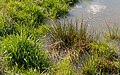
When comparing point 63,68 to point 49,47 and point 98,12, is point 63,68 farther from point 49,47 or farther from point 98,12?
point 98,12

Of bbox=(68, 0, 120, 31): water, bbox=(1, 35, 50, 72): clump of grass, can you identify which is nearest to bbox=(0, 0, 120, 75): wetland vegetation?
bbox=(1, 35, 50, 72): clump of grass

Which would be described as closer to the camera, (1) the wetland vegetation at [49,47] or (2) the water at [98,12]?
(1) the wetland vegetation at [49,47]

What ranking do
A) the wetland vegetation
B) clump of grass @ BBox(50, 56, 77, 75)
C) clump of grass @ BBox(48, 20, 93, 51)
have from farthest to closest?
clump of grass @ BBox(48, 20, 93, 51) → the wetland vegetation → clump of grass @ BBox(50, 56, 77, 75)

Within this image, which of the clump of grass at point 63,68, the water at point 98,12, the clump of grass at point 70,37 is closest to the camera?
the clump of grass at point 63,68

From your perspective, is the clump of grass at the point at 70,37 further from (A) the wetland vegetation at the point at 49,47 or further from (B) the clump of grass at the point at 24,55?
(B) the clump of grass at the point at 24,55

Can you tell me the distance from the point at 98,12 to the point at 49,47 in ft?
5.61

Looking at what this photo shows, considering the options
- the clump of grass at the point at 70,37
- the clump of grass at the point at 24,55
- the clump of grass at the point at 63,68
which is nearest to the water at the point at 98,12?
the clump of grass at the point at 70,37

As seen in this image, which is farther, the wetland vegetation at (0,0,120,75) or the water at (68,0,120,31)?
the water at (68,0,120,31)

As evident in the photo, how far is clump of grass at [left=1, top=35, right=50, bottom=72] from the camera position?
14.2 ft

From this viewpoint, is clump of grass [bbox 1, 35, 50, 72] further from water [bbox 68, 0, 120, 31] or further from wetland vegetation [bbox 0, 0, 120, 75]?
water [bbox 68, 0, 120, 31]

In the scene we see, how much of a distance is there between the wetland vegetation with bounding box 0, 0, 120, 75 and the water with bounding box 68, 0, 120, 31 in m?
0.33

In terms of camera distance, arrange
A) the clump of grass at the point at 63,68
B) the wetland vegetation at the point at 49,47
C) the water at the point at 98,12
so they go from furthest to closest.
Answer: the water at the point at 98,12, the wetland vegetation at the point at 49,47, the clump of grass at the point at 63,68

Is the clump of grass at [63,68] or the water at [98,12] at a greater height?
the water at [98,12]

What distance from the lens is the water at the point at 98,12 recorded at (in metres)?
5.73
